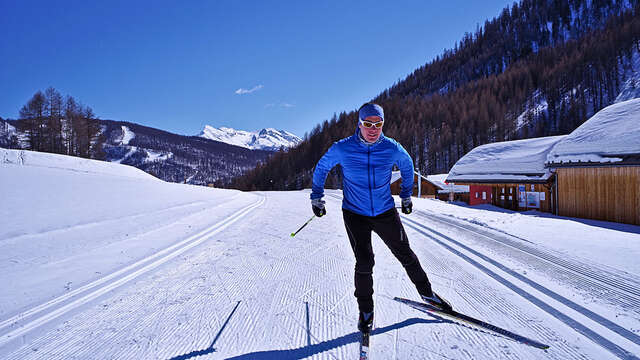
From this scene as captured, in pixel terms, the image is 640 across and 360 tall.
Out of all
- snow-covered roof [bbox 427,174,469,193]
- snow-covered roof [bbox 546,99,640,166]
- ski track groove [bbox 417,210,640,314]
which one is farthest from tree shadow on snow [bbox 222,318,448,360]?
snow-covered roof [bbox 427,174,469,193]

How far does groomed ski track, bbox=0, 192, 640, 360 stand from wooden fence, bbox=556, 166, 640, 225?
408 inches

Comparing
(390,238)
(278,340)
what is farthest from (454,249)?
(278,340)

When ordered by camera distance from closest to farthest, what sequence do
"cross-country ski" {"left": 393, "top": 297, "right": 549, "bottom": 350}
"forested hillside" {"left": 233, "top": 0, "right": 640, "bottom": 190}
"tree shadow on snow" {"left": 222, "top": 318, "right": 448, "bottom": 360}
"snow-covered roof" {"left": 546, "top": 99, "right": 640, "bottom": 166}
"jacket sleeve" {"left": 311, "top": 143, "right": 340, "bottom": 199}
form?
"tree shadow on snow" {"left": 222, "top": 318, "right": 448, "bottom": 360} < "cross-country ski" {"left": 393, "top": 297, "right": 549, "bottom": 350} < "jacket sleeve" {"left": 311, "top": 143, "right": 340, "bottom": 199} < "snow-covered roof" {"left": 546, "top": 99, "right": 640, "bottom": 166} < "forested hillside" {"left": 233, "top": 0, "right": 640, "bottom": 190}

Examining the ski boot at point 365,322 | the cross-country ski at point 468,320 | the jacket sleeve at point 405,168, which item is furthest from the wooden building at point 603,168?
the ski boot at point 365,322

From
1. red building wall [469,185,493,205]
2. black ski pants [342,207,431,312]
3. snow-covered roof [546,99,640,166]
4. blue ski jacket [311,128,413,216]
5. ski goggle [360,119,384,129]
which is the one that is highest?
snow-covered roof [546,99,640,166]

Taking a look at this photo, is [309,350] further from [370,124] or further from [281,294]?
[370,124]

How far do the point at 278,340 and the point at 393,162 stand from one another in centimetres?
189

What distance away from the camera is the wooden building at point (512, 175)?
56.2 feet

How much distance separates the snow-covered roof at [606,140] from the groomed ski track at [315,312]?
35.5ft

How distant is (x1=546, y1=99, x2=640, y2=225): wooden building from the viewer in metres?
10.8

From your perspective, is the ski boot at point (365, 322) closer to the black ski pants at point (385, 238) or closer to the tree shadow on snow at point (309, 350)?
the tree shadow on snow at point (309, 350)

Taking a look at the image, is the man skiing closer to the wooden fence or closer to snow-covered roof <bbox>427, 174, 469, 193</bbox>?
the wooden fence

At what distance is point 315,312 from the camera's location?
2.63 meters

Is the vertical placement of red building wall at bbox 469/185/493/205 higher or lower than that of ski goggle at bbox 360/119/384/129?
lower
